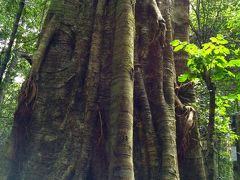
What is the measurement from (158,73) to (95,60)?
1.01 metres

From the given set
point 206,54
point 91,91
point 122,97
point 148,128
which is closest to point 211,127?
point 148,128

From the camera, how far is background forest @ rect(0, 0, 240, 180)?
405 cm

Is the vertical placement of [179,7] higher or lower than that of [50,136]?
higher

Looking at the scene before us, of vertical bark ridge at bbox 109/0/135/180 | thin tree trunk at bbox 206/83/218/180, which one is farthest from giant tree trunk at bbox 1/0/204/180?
thin tree trunk at bbox 206/83/218/180

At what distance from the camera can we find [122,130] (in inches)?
Answer: 138

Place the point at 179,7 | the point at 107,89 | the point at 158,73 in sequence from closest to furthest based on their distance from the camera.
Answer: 1. the point at 107,89
2. the point at 158,73
3. the point at 179,7

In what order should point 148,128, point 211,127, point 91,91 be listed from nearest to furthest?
point 91,91, point 148,128, point 211,127

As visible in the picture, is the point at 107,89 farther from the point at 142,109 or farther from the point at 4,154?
the point at 4,154

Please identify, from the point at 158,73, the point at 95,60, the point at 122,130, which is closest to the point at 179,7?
the point at 158,73

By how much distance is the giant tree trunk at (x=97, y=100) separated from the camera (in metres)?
3.77

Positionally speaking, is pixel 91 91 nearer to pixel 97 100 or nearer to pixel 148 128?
pixel 97 100

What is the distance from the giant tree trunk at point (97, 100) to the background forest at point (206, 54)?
613 millimetres

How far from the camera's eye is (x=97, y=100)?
13.6ft

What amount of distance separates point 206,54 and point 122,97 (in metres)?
1.16
